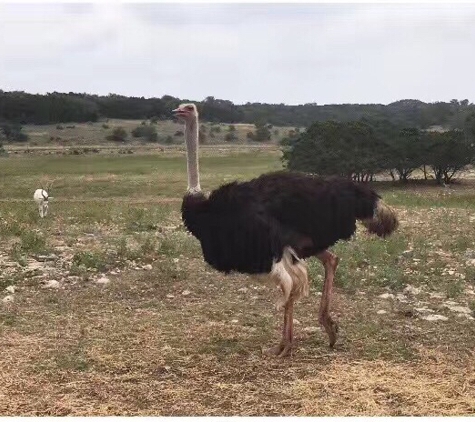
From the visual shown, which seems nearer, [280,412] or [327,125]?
[280,412]

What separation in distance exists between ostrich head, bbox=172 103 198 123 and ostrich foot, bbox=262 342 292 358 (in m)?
1.76

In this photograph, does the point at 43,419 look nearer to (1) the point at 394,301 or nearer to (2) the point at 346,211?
(2) the point at 346,211

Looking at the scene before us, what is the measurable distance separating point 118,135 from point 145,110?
2722 mm

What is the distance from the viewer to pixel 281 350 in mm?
4355

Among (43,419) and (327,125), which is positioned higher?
(327,125)

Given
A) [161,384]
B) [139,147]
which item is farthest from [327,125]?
[161,384]

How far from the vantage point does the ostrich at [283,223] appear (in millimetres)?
4215

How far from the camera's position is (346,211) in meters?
4.41

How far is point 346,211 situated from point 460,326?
1273 millimetres

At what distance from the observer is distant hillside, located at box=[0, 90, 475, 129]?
11.4m

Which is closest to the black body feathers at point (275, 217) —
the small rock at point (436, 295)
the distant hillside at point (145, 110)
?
the small rock at point (436, 295)

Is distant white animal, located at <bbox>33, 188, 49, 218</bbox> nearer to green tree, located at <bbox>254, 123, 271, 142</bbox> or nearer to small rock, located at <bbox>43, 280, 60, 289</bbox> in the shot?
green tree, located at <bbox>254, 123, 271, 142</bbox>

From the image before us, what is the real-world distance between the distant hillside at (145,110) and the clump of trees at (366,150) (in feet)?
1.32

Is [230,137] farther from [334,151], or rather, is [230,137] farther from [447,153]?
[447,153]
